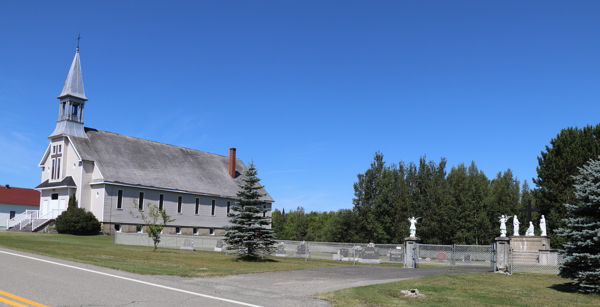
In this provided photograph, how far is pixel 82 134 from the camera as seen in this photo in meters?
46.8

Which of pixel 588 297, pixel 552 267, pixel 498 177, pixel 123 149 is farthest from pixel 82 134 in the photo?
pixel 498 177

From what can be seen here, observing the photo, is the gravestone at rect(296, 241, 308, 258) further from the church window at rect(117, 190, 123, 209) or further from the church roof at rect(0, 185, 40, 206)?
the church roof at rect(0, 185, 40, 206)

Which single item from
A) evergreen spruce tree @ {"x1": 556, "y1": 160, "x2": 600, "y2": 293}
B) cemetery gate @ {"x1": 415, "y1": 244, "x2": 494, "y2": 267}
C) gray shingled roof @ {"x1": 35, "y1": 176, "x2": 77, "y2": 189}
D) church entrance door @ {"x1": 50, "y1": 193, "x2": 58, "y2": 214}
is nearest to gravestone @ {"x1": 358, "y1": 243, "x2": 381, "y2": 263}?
cemetery gate @ {"x1": 415, "y1": 244, "x2": 494, "y2": 267}

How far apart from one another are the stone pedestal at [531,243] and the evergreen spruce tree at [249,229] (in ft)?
60.8

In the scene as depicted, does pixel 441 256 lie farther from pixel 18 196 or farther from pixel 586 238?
pixel 18 196

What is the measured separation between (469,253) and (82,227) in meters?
31.0

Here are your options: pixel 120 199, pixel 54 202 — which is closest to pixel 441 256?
pixel 120 199

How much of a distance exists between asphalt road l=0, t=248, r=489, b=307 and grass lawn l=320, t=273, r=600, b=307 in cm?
102

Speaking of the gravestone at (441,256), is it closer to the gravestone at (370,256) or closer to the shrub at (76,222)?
the gravestone at (370,256)

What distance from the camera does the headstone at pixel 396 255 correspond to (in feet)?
97.9

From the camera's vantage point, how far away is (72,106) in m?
46.9

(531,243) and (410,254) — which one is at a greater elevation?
(531,243)

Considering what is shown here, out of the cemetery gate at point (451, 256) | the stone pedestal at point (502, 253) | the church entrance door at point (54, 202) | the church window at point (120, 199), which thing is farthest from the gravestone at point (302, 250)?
the church entrance door at point (54, 202)

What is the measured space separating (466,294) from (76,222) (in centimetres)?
3613
